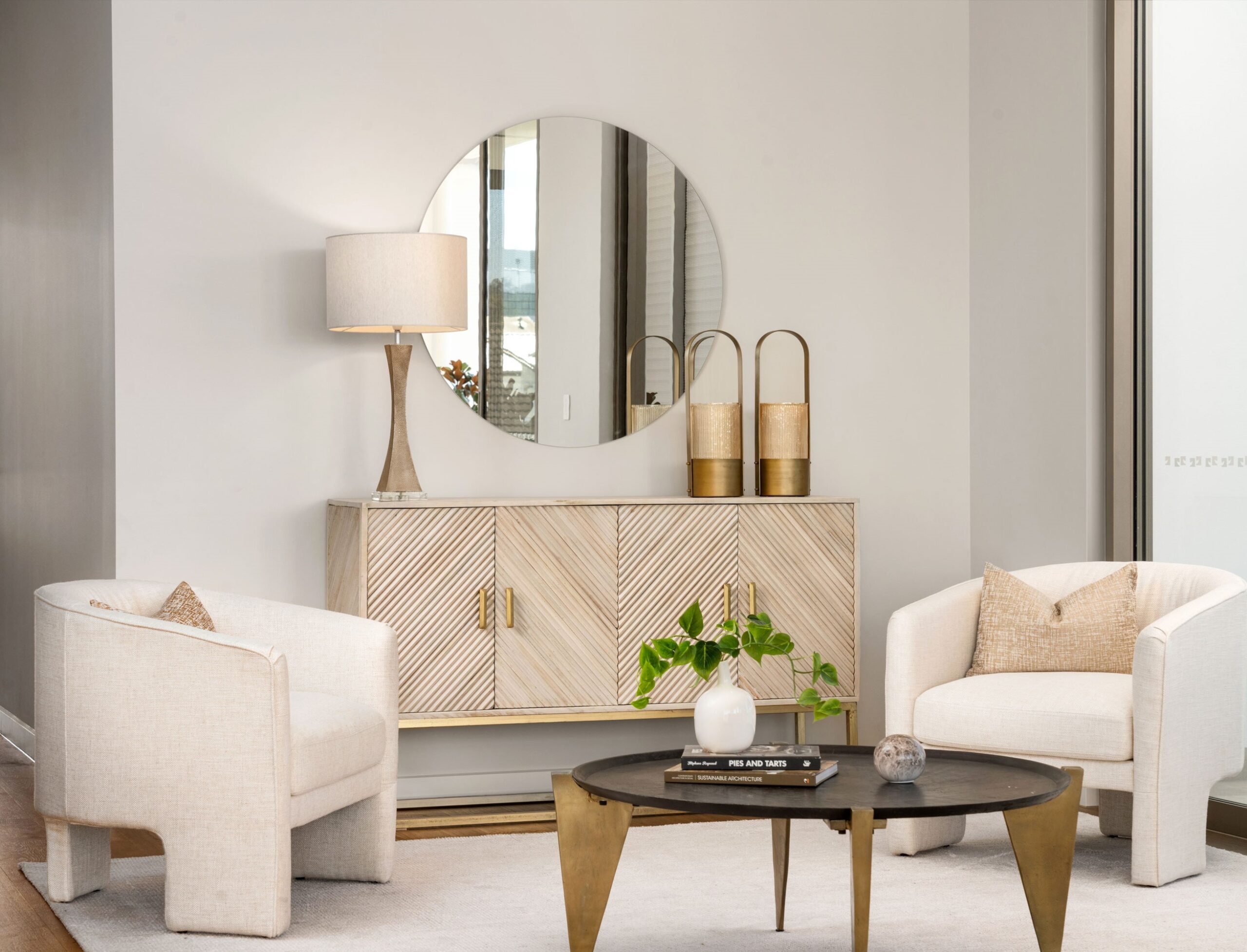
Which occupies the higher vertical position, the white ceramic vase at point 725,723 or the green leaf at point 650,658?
the green leaf at point 650,658

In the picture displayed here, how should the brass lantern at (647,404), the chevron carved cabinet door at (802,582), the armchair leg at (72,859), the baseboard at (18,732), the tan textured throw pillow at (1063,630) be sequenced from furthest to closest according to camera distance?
A: the baseboard at (18,732), the brass lantern at (647,404), the chevron carved cabinet door at (802,582), the tan textured throw pillow at (1063,630), the armchair leg at (72,859)

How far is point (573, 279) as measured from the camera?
4.40m

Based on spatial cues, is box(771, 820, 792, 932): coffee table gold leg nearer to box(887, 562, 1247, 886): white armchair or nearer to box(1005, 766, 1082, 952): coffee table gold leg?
box(1005, 766, 1082, 952): coffee table gold leg

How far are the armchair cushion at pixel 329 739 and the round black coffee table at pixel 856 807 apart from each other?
0.60 metres

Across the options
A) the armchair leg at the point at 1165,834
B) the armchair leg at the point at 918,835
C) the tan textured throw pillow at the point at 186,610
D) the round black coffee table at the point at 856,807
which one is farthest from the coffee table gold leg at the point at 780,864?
the tan textured throw pillow at the point at 186,610

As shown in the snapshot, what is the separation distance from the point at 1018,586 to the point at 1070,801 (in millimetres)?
1309

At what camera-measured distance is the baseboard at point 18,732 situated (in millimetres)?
4832

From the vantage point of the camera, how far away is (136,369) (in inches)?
157

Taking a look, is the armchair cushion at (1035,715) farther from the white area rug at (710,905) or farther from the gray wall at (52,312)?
the gray wall at (52,312)

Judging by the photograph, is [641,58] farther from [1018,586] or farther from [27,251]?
[27,251]

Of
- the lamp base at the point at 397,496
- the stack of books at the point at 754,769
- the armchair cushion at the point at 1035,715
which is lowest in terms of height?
the armchair cushion at the point at 1035,715

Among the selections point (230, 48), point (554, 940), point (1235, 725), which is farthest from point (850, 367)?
point (554, 940)

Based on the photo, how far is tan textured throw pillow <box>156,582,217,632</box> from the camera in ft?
10.7

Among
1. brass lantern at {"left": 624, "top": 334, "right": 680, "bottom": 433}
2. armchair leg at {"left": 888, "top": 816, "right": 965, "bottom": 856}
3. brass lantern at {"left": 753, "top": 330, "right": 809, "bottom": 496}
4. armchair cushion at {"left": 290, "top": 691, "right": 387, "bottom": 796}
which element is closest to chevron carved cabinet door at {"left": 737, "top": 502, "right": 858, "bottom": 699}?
brass lantern at {"left": 753, "top": 330, "right": 809, "bottom": 496}
